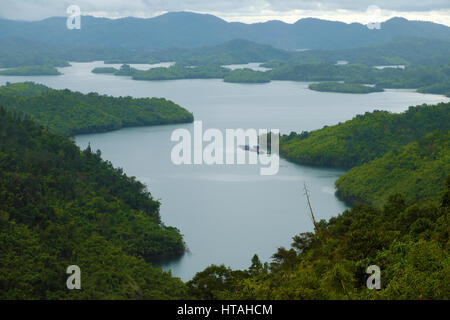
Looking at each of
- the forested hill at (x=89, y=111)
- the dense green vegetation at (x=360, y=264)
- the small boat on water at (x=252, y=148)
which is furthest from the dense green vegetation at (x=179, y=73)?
the dense green vegetation at (x=360, y=264)

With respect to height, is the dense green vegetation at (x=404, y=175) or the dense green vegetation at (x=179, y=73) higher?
the dense green vegetation at (x=179, y=73)

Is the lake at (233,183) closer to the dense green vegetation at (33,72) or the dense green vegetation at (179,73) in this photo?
the dense green vegetation at (179,73)

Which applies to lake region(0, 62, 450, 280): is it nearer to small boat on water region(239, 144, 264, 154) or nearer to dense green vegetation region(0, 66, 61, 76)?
small boat on water region(239, 144, 264, 154)

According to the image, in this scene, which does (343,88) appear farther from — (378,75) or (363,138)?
(363,138)

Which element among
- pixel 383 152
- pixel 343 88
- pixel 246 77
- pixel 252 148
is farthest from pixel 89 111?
pixel 246 77

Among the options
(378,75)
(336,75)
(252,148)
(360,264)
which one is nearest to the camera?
(360,264)

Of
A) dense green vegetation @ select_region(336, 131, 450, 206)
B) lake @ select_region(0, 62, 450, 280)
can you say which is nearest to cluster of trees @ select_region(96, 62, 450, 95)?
lake @ select_region(0, 62, 450, 280)
